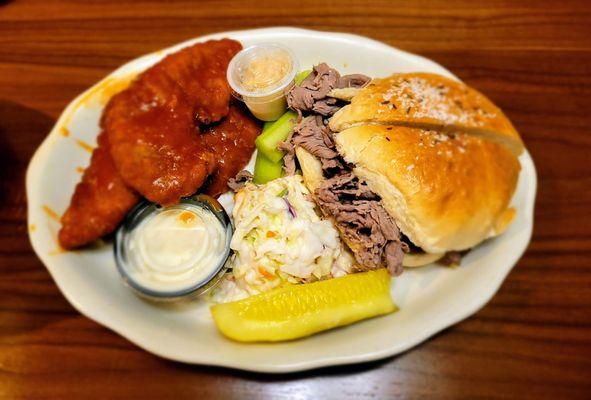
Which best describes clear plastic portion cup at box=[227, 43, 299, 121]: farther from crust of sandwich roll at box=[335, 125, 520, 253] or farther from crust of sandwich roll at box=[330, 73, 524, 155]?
crust of sandwich roll at box=[335, 125, 520, 253]

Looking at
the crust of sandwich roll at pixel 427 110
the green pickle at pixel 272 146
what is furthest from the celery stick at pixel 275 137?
the crust of sandwich roll at pixel 427 110

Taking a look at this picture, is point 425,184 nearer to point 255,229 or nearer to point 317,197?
point 317,197

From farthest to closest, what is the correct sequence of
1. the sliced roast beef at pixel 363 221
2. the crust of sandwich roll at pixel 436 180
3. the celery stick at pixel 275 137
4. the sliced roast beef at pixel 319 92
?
the celery stick at pixel 275 137, the sliced roast beef at pixel 319 92, the sliced roast beef at pixel 363 221, the crust of sandwich roll at pixel 436 180

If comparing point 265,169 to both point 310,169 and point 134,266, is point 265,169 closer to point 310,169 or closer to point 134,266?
point 310,169

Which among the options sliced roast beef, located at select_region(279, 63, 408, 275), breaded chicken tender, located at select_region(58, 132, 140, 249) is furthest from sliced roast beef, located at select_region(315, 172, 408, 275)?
breaded chicken tender, located at select_region(58, 132, 140, 249)

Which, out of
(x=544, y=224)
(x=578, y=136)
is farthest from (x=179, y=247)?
(x=578, y=136)

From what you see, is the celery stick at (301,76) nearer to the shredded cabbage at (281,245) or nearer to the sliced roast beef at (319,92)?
the sliced roast beef at (319,92)

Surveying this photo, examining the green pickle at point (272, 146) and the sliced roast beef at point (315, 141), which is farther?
the green pickle at point (272, 146)
